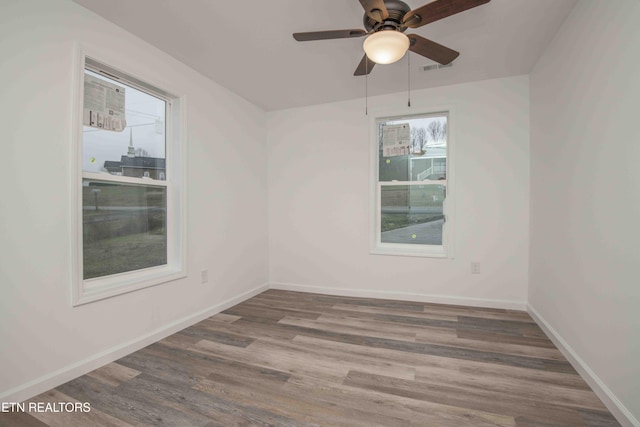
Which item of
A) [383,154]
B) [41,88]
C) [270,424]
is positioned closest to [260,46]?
[41,88]

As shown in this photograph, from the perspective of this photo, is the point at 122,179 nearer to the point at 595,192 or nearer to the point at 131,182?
the point at 131,182

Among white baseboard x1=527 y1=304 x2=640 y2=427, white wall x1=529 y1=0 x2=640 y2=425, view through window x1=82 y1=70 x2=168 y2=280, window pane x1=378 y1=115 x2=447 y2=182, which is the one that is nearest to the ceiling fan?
white wall x1=529 y1=0 x2=640 y2=425

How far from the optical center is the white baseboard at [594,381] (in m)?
1.44

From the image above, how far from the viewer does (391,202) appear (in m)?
3.66

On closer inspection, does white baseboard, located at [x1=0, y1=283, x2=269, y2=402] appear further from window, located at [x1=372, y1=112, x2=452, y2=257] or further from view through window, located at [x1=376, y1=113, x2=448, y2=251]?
view through window, located at [x1=376, y1=113, x2=448, y2=251]

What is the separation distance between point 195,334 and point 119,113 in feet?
6.35

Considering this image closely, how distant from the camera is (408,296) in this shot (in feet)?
11.3

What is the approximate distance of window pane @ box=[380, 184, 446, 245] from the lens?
3.46 m

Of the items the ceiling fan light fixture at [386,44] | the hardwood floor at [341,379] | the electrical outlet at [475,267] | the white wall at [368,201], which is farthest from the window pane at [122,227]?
the electrical outlet at [475,267]

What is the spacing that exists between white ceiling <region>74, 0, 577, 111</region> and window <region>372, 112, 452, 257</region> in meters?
0.48

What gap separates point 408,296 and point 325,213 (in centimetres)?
143

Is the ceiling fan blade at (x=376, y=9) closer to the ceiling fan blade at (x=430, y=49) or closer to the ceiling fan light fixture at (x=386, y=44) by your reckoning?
the ceiling fan light fixture at (x=386, y=44)

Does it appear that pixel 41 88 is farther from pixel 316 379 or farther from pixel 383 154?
pixel 383 154

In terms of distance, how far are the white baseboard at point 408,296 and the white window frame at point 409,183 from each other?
0.47m
